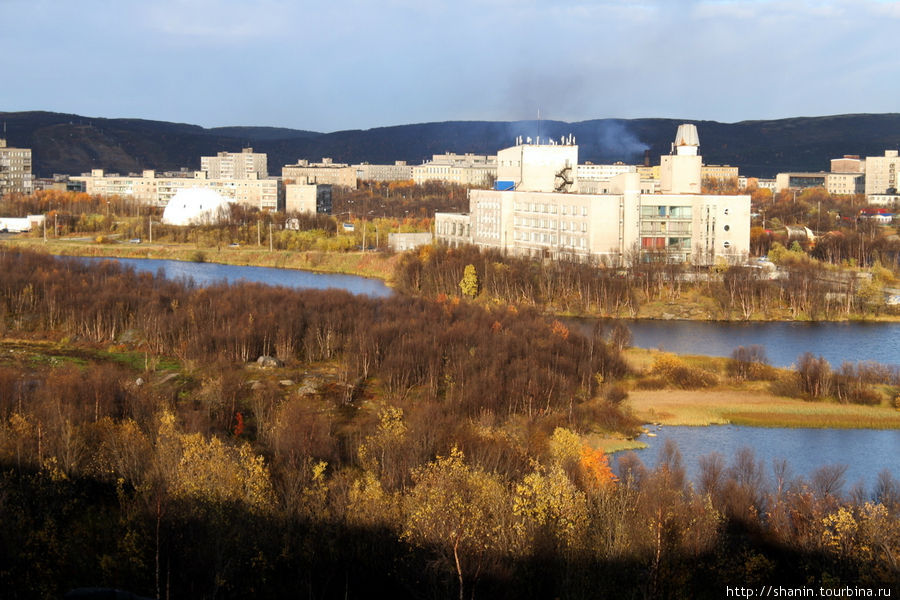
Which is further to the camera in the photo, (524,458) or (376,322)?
(376,322)

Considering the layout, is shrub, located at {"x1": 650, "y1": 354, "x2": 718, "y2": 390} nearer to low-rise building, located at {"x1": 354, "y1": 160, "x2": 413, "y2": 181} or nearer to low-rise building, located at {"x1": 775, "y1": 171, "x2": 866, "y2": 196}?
low-rise building, located at {"x1": 775, "y1": 171, "x2": 866, "y2": 196}

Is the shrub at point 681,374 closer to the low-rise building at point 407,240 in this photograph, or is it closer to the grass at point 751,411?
the grass at point 751,411

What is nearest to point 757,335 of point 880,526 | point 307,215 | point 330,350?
point 330,350

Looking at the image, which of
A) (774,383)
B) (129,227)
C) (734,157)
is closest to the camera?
(774,383)

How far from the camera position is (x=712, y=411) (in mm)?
11266

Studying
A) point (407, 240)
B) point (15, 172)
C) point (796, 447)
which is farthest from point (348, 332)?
point (15, 172)

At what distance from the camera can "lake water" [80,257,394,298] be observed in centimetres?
2160

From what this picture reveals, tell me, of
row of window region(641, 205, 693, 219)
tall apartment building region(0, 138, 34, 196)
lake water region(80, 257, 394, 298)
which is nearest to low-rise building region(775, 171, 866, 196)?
row of window region(641, 205, 693, 219)

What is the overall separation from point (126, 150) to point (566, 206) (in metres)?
67.3

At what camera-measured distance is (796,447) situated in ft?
32.7

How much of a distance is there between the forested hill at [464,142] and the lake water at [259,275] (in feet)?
142

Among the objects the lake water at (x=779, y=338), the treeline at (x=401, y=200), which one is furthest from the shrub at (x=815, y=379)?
the treeline at (x=401, y=200)

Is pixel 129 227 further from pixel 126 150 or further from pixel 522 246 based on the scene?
pixel 126 150

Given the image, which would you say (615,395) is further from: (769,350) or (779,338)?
(779,338)
